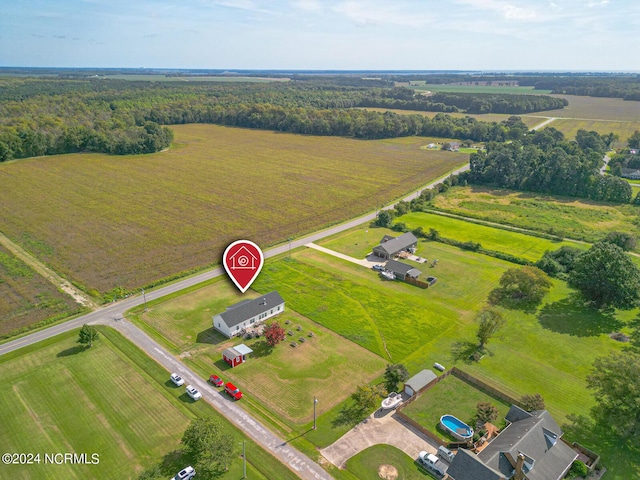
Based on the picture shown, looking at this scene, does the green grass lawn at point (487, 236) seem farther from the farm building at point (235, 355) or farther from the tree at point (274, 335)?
the farm building at point (235, 355)

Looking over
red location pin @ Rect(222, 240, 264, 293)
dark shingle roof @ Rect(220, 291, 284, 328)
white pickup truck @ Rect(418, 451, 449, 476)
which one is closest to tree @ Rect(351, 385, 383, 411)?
white pickup truck @ Rect(418, 451, 449, 476)

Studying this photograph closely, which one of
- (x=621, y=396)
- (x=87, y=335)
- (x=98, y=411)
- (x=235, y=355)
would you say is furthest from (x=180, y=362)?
(x=621, y=396)

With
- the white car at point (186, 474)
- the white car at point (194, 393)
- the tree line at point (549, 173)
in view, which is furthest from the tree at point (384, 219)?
the white car at point (186, 474)

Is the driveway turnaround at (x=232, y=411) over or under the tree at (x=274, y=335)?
under

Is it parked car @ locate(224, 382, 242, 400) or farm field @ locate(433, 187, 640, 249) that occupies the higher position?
farm field @ locate(433, 187, 640, 249)

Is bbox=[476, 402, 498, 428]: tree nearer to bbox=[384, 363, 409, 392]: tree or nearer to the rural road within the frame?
bbox=[384, 363, 409, 392]: tree

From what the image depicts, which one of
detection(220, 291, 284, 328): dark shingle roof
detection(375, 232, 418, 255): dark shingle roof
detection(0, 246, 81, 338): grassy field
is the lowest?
detection(0, 246, 81, 338): grassy field

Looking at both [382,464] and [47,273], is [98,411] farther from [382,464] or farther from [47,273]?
[47,273]
